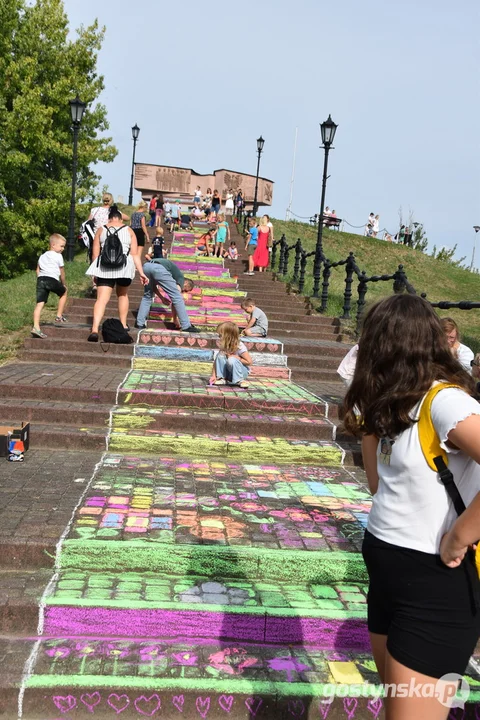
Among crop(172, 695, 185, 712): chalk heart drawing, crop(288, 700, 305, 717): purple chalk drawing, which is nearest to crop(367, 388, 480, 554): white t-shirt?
crop(288, 700, 305, 717): purple chalk drawing

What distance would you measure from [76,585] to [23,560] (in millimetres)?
404

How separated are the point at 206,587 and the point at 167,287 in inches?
274

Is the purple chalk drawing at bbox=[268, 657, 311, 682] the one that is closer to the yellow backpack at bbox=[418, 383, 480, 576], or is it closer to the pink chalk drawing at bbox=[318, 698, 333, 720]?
the pink chalk drawing at bbox=[318, 698, 333, 720]

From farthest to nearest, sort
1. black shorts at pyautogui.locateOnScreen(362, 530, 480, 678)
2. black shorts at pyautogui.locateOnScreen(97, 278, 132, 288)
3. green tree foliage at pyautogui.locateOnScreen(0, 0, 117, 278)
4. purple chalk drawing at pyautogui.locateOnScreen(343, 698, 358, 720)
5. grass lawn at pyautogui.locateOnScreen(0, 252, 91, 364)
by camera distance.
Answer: green tree foliage at pyautogui.locateOnScreen(0, 0, 117, 278), grass lawn at pyautogui.locateOnScreen(0, 252, 91, 364), black shorts at pyautogui.locateOnScreen(97, 278, 132, 288), purple chalk drawing at pyautogui.locateOnScreen(343, 698, 358, 720), black shorts at pyautogui.locateOnScreen(362, 530, 480, 678)

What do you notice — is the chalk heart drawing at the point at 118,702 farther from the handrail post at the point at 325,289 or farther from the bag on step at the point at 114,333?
the handrail post at the point at 325,289

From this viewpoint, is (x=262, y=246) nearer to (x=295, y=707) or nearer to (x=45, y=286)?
(x=45, y=286)

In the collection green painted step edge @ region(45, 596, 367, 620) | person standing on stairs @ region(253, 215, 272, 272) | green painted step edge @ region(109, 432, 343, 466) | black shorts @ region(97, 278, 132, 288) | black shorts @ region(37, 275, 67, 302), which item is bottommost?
green painted step edge @ region(45, 596, 367, 620)

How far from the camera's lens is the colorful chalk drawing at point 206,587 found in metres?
2.81

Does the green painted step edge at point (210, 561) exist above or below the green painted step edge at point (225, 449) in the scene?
below

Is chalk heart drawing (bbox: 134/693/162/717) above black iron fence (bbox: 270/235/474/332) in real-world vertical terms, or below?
below

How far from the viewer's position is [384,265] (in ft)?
91.0

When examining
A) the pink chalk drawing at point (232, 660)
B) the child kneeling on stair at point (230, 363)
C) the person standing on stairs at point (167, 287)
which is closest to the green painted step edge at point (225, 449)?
the child kneeling on stair at point (230, 363)

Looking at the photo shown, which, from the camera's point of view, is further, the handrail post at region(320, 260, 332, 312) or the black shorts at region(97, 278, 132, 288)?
the handrail post at region(320, 260, 332, 312)

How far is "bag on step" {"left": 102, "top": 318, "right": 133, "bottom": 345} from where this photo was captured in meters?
9.22
